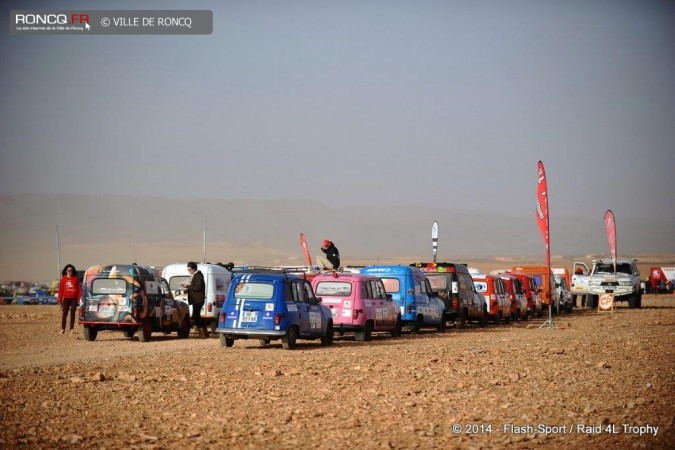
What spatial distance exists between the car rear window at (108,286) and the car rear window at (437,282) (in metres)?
10.7

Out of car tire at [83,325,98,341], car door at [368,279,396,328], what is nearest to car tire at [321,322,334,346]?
car door at [368,279,396,328]

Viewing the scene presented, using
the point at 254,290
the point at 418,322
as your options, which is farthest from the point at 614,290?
the point at 254,290

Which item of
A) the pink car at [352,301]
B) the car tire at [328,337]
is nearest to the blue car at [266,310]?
the car tire at [328,337]

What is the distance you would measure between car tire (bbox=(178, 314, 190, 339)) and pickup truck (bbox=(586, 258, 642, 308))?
27.7m

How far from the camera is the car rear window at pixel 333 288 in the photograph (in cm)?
2733

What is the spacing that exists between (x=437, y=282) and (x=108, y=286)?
439 inches

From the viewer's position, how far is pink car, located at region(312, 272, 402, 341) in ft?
88.9

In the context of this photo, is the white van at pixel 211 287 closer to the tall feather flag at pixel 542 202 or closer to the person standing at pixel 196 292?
the person standing at pixel 196 292

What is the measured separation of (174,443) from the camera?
39.6 ft

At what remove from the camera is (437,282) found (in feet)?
112

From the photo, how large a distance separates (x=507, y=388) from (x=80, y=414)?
21.1ft

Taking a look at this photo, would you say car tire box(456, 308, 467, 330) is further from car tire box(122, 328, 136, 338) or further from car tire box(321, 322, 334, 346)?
car tire box(122, 328, 136, 338)

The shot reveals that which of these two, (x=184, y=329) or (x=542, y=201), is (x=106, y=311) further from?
(x=542, y=201)

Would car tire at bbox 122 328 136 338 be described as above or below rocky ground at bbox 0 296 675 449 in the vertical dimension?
above
